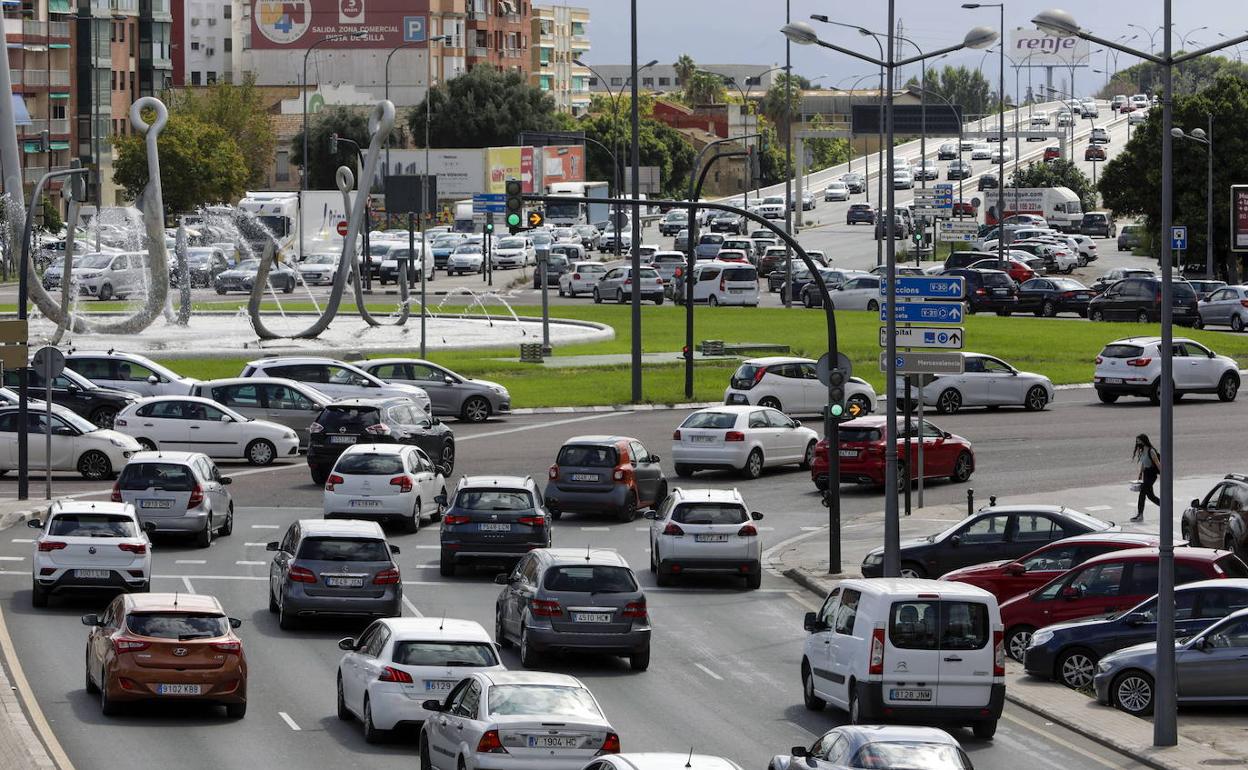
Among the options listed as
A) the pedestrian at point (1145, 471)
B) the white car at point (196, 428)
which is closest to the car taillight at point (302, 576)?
the pedestrian at point (1145, 471)

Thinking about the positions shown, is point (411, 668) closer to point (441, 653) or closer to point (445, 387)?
point (441, 653)

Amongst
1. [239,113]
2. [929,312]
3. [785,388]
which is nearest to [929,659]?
[929,312]

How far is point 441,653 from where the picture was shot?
1878 centimetres

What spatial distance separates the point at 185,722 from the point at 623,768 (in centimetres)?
858

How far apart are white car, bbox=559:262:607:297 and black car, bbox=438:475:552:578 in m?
59.5

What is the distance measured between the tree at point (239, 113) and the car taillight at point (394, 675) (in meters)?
116

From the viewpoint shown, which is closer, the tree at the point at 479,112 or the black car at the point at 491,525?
the black car at the point at 491,525

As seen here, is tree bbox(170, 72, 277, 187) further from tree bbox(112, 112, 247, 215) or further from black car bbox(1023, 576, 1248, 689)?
black car bbox(1023, 576, 1248, 689)

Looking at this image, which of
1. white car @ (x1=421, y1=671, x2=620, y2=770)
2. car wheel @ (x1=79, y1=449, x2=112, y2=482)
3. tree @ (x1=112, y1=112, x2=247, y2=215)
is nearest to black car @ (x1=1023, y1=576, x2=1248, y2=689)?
white car @ (x1=421, y1=671, x2=620, y2=770)

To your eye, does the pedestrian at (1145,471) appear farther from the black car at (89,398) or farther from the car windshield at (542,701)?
the black car at (89,398)

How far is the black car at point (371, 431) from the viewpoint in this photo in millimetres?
37531

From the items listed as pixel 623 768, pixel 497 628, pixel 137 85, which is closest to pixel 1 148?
pixel 497 628

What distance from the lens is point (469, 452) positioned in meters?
42.0

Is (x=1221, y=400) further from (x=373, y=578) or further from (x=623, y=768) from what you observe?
(x=623, y=768)
